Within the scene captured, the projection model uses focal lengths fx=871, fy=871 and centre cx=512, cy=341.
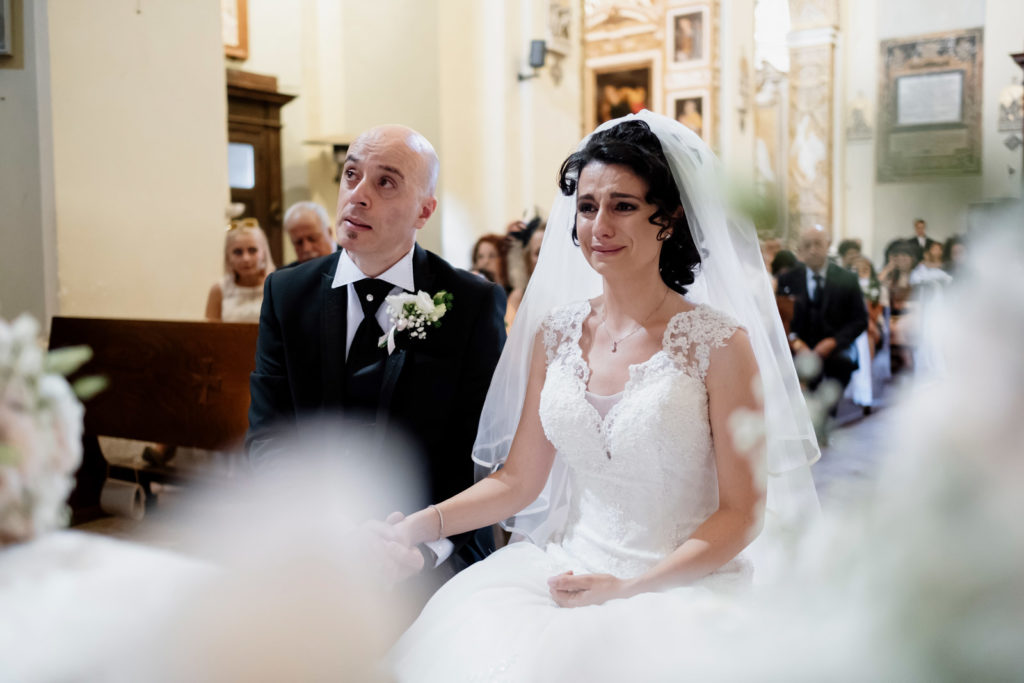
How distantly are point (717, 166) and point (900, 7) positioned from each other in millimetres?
102

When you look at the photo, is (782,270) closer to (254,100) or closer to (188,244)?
(188,244)

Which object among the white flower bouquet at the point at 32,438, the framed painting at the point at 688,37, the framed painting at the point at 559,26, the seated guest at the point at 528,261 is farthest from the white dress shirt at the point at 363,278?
the framed painting at the point at 688,37

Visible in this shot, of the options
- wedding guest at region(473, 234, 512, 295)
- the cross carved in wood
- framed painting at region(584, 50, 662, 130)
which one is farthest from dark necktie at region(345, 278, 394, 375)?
framed painting at region(584, 50, 662, 130)

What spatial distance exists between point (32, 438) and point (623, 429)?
4.16 ft

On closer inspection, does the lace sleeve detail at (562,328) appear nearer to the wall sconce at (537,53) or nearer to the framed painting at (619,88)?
the wall sconce at (537,53)

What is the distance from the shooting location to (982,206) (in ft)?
0.95

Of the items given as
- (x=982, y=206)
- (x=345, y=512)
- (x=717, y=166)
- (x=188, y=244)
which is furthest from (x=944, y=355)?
(x=188, y=244)

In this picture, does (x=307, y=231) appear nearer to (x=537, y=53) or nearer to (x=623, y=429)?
(x=623, y=429)

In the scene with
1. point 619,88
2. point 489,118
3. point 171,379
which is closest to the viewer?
point 171,379

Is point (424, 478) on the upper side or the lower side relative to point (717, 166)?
lower

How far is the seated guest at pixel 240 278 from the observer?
14.1 feet

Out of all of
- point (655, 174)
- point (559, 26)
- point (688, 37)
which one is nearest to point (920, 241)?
point (655, 174)

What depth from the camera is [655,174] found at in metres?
1.66

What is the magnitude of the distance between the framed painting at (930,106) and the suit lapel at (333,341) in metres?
1.75
